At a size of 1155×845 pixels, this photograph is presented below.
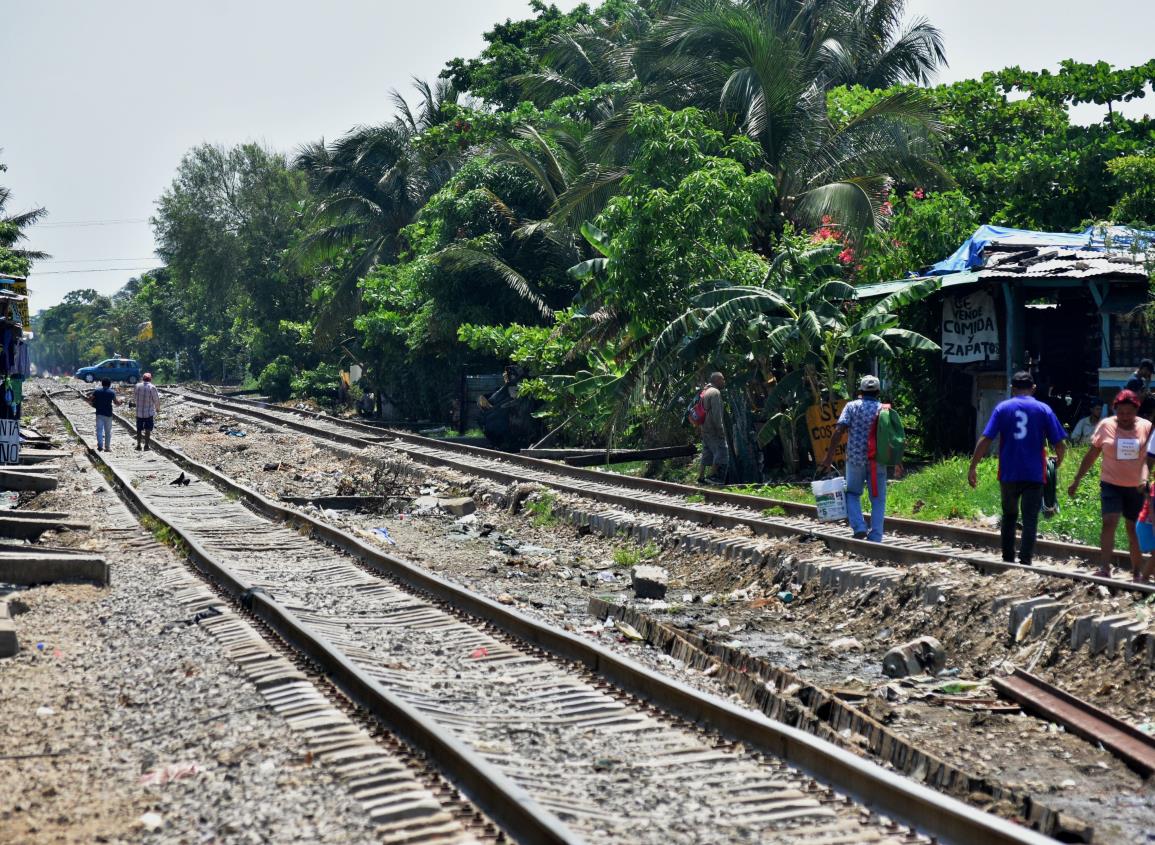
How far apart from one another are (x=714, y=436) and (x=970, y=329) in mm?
4430

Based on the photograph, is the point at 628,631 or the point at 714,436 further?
the point at 714,436

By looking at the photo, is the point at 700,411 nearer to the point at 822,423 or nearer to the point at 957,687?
the point at 822,423

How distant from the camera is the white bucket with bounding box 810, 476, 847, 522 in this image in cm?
1309

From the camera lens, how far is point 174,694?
25.0ft

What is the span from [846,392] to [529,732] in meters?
13.2

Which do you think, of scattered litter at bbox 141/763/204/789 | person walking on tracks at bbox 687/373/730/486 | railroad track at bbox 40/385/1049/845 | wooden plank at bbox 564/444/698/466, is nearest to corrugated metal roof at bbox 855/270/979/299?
person walking on tracks at bbox 687/373/730/486

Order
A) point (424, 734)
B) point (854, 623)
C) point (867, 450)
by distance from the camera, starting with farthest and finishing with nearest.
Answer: point (867, 450), point (854, 623), point (424, 734)

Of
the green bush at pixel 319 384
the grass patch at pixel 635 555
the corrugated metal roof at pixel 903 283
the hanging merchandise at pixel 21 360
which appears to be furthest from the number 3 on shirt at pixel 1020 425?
the green bush at pixel 319 384

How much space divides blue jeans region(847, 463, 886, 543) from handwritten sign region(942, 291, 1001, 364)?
8.19m

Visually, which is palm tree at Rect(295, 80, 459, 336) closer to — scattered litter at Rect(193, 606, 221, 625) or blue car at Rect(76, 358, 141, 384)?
blue car at Rect(76, 358, 141, 384)

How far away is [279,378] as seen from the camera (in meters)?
58.3

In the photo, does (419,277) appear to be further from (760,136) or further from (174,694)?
(174,694)

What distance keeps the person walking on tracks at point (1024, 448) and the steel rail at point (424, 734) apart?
553 centimetres

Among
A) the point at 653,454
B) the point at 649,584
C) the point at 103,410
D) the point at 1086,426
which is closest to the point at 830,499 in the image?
the point at 649,584
